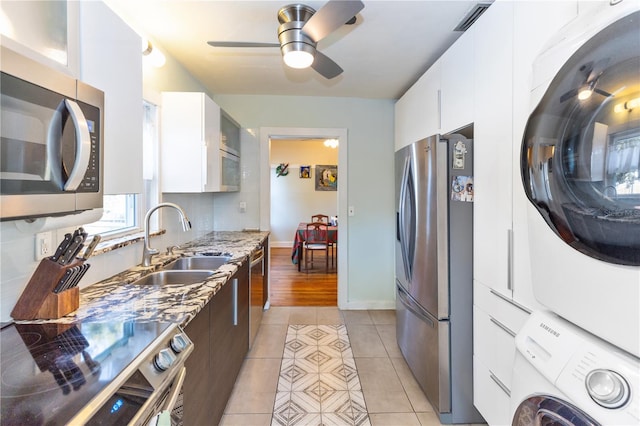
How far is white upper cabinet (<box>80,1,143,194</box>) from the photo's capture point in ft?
3.57

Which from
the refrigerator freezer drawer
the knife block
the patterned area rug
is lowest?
the patterned area rug

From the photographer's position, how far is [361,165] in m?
3.52

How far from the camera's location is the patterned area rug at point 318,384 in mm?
1799

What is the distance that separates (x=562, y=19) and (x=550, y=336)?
3.61ft

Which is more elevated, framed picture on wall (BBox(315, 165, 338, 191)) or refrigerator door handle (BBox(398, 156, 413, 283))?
framed picture on wall (BBox(315, 165, 338, 191))

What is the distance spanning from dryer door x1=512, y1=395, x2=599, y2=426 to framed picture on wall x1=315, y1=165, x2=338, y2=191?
21.9 ft

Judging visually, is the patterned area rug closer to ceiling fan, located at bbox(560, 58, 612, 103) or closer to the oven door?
the oven door

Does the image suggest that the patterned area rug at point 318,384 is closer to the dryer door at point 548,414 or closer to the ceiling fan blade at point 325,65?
the dryer door at point 548,414

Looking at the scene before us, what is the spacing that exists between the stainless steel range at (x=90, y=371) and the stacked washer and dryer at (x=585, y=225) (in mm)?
1079

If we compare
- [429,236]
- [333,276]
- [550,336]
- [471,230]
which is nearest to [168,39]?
[429,236]

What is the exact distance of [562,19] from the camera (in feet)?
3.56

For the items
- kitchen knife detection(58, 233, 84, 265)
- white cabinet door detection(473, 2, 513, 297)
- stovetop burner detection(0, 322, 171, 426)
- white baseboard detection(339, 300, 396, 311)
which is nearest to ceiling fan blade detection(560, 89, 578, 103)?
white cabinet door detection(473, 2, 513, 297)

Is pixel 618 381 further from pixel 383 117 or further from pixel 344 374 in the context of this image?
pixel 383 117

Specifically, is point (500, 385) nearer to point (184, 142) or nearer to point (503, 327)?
point (503, 327)
